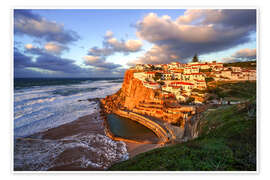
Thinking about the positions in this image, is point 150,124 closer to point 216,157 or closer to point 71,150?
point 71,150

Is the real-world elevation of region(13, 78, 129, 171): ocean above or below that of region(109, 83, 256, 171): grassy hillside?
below

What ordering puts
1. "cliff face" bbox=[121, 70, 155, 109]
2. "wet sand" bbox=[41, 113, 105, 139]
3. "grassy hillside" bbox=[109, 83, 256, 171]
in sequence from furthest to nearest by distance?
"cliff face" bbox=[121, 70, 155, 109]
"wet sand" bbox=[41, 113, 105, 139]
"grassy hillside" bbox=[109, 83, 256, 171]

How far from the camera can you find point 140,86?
76.8 feet

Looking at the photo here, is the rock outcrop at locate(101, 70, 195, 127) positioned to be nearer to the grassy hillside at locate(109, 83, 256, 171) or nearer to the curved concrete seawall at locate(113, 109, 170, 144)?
the curved concrete seawall at locate(113, 109, 170, 144)

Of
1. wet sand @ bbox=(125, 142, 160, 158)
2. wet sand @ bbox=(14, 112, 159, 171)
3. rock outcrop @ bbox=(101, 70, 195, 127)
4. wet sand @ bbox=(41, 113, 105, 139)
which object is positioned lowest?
wet sand @ bbox=(125, 142, 160, 158)

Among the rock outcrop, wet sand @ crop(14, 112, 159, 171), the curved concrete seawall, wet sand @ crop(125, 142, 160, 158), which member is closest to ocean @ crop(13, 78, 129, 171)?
wet sand @ crop(14, 112, 159, 171)

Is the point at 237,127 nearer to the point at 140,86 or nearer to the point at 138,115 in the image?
the point at 138,115

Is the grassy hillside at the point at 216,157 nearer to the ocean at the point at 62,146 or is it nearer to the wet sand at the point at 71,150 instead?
the wet sand at the point at 71,150

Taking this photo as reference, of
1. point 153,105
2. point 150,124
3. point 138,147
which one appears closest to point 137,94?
point 153,105

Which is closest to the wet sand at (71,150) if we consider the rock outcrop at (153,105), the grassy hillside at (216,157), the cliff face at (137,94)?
the grassy hillside at (216,157)

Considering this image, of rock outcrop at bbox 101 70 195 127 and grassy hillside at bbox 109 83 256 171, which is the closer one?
grassy hillside at bbox 109 83 256 171

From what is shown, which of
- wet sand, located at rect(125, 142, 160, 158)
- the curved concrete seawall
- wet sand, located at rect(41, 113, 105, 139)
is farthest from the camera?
wet sand, located at rect(41, 113, 105, 139)

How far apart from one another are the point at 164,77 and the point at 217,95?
1462cm
